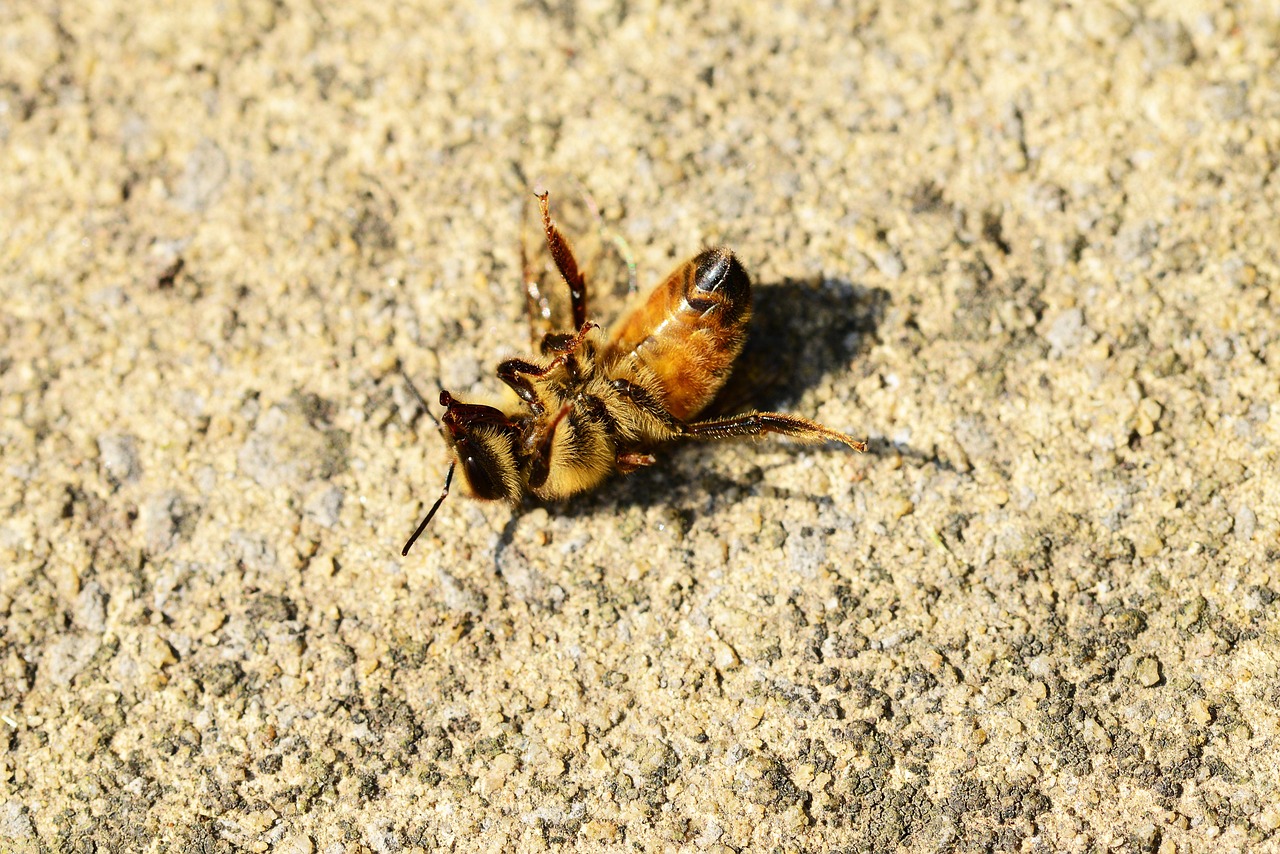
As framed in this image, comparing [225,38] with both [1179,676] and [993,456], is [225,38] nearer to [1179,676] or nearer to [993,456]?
[993,456]

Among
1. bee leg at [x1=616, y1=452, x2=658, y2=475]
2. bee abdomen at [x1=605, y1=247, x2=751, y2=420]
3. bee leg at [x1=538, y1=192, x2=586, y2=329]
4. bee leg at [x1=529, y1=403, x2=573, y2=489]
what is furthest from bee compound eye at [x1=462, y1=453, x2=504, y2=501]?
bee leg at [x1=538, y1=192, x2=586, y2=329]

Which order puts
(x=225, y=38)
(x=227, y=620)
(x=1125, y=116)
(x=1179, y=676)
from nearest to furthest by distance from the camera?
1. (x=1179, y=676)
2. (x=227, y=620)
3. (x=1125, y=116)
4. (x=225, y=38)

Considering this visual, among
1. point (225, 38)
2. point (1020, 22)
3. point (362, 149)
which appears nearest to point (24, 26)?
point (225, 38)

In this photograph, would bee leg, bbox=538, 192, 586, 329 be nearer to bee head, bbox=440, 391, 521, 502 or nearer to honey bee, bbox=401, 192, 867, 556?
honey bee, bbox=401, 192, 867, 556

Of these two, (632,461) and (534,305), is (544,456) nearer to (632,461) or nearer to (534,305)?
(632,461)

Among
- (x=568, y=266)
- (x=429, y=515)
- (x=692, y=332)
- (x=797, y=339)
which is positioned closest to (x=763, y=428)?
(x=692, y=332)
